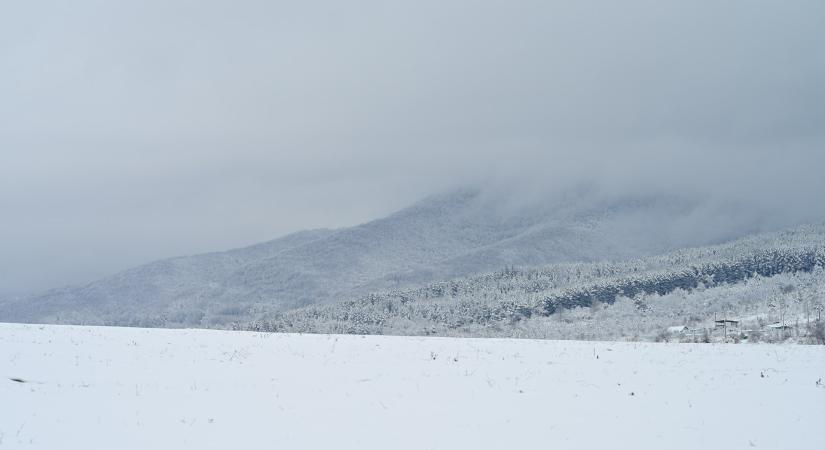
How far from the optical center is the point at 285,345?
26812 mm

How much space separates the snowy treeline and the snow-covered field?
8110 cm

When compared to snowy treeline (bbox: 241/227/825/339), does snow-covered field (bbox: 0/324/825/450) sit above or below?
above

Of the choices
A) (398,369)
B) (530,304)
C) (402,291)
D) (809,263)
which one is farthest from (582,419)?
(402,291)

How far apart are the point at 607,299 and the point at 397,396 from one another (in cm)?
12791

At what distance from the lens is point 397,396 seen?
17.2 metres

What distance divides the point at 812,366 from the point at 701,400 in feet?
26.5

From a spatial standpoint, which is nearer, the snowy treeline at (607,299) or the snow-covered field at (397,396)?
the snow-covered field at (397,396)

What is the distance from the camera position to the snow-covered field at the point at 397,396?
13.4 meters

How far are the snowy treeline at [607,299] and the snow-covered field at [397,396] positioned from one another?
81.1m

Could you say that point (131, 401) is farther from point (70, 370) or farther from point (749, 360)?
point (749, 360)

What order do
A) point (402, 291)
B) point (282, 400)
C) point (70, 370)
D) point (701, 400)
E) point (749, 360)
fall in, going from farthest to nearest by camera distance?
point (402, 291), point (749, 360), point (70, 370), point (701, 400), point (282, 400)

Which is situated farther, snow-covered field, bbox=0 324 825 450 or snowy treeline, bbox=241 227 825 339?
snowy treeline, bbox=241 227 825 339

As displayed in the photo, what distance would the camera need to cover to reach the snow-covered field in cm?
1342

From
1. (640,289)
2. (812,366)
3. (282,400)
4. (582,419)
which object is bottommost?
(640,289)
